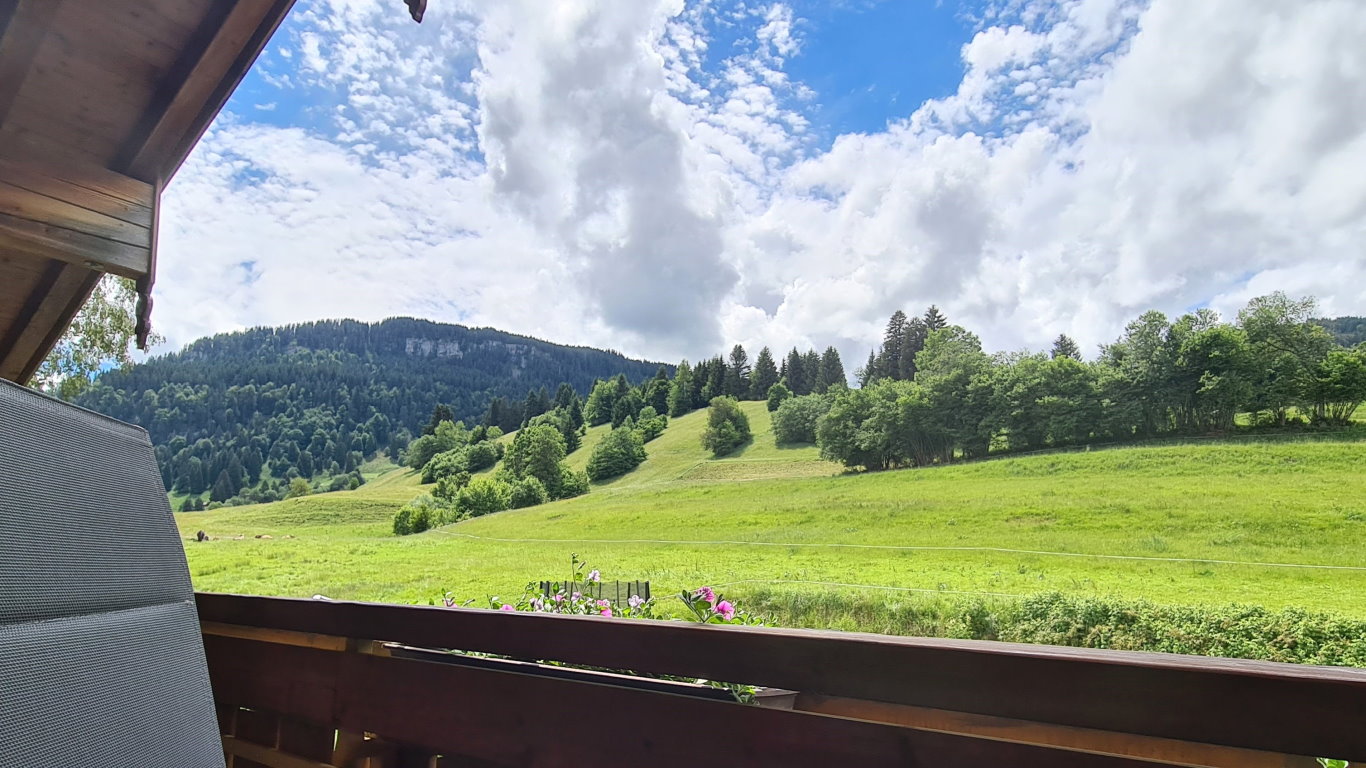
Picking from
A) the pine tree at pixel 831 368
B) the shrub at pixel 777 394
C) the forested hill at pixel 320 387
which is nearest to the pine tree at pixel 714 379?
the shrub at pixel 777 394

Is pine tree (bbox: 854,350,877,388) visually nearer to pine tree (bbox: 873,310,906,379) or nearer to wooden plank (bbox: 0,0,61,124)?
pine tree (bbox: 873,310,906,379)

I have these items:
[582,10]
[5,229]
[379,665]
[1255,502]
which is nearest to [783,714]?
[379,665]

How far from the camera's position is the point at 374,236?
13.6m

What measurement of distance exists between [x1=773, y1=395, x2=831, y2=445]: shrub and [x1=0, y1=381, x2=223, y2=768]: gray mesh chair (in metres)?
40.4

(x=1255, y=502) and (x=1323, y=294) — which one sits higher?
(x=1323, y=294)

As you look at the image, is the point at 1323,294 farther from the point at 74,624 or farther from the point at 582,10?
the point at 74,624

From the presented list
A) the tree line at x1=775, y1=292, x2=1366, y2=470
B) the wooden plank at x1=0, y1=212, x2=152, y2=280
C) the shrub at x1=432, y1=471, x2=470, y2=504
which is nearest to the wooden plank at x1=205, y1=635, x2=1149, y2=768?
the wooden plank at x1=0, y1=212, x2=152, y2=280

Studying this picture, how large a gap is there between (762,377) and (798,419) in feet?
51.8

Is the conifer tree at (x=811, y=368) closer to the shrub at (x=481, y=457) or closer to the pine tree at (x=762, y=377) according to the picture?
the pine tree at (x=762, y=377)

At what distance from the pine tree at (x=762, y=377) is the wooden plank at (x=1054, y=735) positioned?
182 ft

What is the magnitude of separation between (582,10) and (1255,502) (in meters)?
21.2

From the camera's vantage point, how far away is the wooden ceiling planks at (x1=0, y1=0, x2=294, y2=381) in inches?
61.7

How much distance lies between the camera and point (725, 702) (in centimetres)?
68

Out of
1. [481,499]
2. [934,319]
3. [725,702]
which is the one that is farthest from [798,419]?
[725,702]
